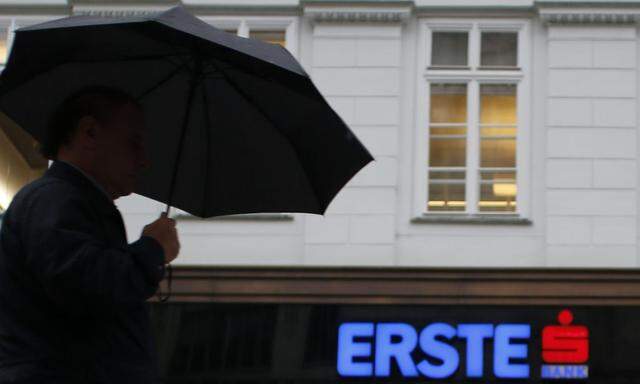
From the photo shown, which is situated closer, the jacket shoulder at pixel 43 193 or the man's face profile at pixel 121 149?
the jacket shoulder at pixel 43 193

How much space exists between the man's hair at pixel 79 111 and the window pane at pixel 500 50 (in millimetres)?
9787

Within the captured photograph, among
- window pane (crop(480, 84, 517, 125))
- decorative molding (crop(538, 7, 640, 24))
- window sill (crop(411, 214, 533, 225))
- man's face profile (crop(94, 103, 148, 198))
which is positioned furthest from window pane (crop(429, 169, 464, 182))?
man's face profile (crop(94, 103, 148, 198))

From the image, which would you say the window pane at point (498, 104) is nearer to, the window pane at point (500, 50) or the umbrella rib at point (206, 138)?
the window pane at point (500, 50)

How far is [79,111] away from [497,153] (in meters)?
9.62

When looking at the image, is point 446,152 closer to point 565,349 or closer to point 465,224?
point 465,224

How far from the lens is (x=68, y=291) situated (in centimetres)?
247

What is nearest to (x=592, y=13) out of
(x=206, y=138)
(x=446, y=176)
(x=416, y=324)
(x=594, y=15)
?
(x=594, y=15)

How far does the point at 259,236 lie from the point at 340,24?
2.35 meters

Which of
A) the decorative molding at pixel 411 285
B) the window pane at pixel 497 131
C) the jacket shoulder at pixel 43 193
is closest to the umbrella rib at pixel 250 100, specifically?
the jacket shoulder at pixel 43 193

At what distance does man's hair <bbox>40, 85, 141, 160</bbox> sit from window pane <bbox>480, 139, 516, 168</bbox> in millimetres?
9482

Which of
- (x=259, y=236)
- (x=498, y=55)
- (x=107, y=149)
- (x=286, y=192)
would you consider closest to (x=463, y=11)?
(x=498, y=55)

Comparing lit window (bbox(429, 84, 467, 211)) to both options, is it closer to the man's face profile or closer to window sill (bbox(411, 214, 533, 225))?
window sill (bbox(411, 214, 533, 225))

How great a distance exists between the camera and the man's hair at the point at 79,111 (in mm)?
2879

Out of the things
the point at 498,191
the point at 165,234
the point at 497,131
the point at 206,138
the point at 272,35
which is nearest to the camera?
the point at 165,234
